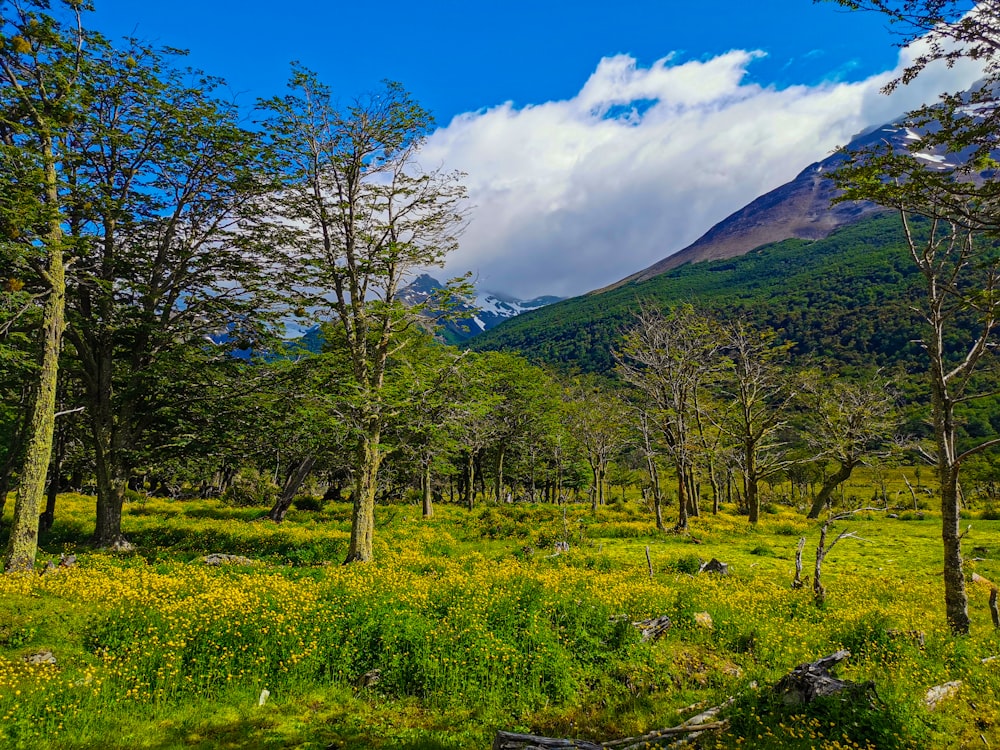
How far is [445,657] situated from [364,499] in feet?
31.6

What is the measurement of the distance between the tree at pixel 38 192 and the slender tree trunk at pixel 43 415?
20mm

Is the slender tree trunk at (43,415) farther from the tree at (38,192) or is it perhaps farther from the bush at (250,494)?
the bush at (250,494)

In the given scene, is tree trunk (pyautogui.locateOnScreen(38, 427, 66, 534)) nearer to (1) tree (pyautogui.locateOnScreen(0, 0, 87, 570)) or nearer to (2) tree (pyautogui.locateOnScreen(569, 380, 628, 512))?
(1) tree (pyautogui.locateOnScreen(0, 0, 87, 570))

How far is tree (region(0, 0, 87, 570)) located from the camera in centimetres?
1282

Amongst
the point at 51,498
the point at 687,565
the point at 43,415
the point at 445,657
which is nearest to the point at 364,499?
the point at 43,415

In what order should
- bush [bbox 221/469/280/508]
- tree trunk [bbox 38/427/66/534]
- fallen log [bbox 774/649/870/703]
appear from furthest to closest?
bush [bbox 221/469/280/508], tree trunk [bbox 38/427/66/534], fallen log [bbox 774/649/870/703]

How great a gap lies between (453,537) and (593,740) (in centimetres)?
1840

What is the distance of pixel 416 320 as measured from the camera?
18953 mm

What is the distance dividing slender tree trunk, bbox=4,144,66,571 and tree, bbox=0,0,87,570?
0.8 inches

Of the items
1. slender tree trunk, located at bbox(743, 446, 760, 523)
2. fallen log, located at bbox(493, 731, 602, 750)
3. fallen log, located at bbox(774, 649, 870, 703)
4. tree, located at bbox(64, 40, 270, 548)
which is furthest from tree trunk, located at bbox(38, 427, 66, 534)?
slender tree trunk, located at bbox(743, 446, 760, 523)

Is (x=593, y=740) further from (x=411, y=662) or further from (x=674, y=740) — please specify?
(x=411, y=662)

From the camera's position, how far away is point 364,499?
17.5 m

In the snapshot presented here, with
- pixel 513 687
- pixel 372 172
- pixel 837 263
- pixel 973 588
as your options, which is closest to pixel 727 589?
pixel 973 588

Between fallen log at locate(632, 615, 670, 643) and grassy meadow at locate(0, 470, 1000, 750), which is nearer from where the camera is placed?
grassy meadow at locate(0, 470, 1000, 750)
